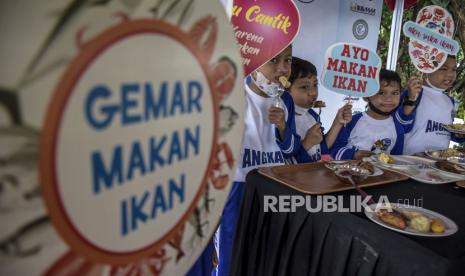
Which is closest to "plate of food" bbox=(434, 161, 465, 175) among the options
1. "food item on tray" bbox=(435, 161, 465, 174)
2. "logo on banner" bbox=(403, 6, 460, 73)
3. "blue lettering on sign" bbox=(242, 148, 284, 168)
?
"food item on tray" bbox=(435, 161, 465, 174)

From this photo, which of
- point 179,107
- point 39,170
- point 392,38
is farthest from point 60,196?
point 392,38

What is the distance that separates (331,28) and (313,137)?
798 millimetres

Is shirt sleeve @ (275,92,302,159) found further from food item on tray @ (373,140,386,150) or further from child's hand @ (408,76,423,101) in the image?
child's hand @ (408,76,423,101)

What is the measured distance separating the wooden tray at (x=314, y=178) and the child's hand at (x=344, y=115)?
2.27ft

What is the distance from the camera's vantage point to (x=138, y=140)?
13.2 inches

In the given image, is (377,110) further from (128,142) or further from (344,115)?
(128,142)

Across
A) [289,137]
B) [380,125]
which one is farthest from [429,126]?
[289,137]

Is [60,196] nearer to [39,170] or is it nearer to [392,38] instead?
[39,170]

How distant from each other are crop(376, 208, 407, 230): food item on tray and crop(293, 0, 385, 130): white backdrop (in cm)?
131

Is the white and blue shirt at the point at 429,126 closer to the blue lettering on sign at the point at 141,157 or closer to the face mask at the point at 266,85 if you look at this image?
the face mask at the point at 266,85

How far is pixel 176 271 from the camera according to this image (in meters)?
0.42

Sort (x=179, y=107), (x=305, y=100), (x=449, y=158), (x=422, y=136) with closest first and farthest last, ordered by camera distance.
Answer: (x=179, y=107)
(x=449, y=158)
(x=305, y=100)
(x=422, y=136)

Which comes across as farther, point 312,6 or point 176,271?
point 312,6

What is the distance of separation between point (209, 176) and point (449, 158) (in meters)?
1.81
